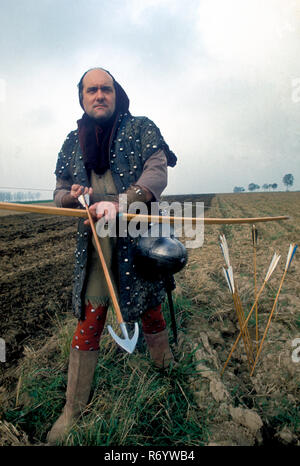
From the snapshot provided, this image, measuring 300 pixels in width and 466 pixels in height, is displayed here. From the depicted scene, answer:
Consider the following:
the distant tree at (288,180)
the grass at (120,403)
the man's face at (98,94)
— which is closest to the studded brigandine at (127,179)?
the man's face at (98,94)

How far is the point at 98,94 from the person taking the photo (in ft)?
6.00

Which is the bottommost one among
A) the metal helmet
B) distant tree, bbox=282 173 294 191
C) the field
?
the field

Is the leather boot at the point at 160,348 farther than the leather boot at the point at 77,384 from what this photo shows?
Yes

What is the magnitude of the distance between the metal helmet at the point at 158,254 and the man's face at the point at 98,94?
91 centimetres

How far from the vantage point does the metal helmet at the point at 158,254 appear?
6.02 feet

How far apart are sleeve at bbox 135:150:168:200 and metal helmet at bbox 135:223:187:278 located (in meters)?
0.30

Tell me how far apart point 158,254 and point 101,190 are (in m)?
0.64

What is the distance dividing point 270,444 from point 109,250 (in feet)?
5.79

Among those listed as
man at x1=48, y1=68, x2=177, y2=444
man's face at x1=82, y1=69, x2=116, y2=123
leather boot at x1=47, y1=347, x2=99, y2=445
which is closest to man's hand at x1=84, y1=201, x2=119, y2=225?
man at x1=48, y1=68, x2=177, y2=444

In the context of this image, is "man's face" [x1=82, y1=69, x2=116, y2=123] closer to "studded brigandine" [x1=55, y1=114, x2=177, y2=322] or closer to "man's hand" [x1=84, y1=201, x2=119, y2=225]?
"studded brigandine" [x1=55, y1=114, x2=177, y2=322]

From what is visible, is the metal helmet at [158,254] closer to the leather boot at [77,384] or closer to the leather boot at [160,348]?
the leather boot at [160,348]

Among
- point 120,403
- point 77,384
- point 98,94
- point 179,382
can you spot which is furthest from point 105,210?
point 179,382

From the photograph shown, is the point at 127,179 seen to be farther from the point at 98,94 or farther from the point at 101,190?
the point at 98,94

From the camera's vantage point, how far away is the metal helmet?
6.02ft
